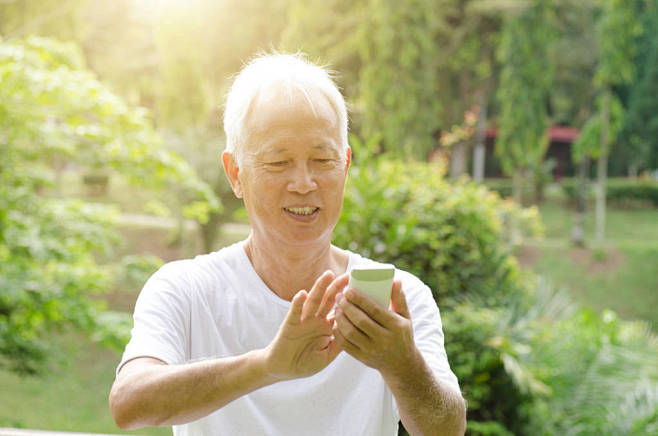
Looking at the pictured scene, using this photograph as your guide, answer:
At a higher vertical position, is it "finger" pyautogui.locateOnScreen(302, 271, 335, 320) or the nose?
the nose

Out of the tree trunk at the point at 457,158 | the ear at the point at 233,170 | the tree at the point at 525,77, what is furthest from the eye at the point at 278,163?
the tree trunk at the point at 457,158

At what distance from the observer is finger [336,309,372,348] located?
0.82 meters

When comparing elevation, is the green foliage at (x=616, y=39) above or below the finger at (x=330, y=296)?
above

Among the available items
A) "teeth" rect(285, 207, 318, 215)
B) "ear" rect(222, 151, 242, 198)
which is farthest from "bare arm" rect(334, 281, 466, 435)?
"ear" rect(222, 151, 242, 198)

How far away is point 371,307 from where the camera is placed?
805 millimetres

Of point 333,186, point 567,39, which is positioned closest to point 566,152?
point 567,39

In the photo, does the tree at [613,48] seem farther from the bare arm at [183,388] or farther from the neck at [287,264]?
the bare arm at [183,388]

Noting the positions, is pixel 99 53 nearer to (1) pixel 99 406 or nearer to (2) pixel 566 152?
(1) pixel 99 406

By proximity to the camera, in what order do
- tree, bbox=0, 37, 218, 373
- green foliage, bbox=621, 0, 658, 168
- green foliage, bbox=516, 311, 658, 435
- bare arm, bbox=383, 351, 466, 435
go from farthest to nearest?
green foliage, bbox=621, 0, 658, 168 < tree, bbox=0, 37, 218, 373 < green foliage, bbox=516, 311, 658, 435 < bare arm, bbox=383, 351, 466, 435

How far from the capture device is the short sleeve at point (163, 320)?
941 mm

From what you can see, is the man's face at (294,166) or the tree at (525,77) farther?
the tree at (525,77)

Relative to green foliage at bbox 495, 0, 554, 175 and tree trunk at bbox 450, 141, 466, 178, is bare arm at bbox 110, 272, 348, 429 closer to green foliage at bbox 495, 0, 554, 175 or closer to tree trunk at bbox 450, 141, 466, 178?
green foliage at bbox 495, 0, 554, 175

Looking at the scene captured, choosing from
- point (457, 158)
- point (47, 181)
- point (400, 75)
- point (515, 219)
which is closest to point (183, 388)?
point (47, 181)

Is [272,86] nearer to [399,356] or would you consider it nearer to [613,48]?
[399,356]
